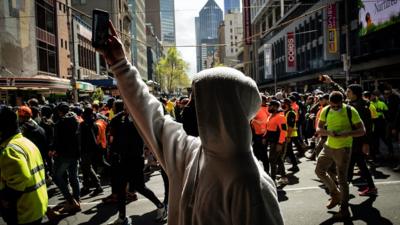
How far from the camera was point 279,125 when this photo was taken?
8.78m

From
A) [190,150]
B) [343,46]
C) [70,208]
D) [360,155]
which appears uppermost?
[343,46]

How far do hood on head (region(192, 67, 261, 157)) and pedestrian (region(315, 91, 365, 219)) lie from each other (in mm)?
5206

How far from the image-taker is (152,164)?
1208cm

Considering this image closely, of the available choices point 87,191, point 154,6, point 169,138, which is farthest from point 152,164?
point 154,6

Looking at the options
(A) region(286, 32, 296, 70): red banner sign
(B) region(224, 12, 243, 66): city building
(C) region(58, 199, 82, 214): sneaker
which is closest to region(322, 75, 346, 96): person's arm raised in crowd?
(C) region(58, 199, 82, 214): sneaker

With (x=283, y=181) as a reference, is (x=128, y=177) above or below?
above

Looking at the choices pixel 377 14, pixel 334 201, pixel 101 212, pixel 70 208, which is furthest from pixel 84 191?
pixel 377 14

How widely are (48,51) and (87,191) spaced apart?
1178 inches

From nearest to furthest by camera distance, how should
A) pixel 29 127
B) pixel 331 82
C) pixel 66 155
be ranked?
pixel 66 155 < pixel 29 127 < pixel 331 82

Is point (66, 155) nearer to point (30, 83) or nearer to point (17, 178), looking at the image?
point (17, 178)

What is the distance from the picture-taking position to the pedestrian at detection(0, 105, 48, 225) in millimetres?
3857

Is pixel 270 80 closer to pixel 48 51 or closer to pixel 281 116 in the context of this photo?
pixel 48 51

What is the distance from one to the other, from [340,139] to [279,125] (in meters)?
2.44

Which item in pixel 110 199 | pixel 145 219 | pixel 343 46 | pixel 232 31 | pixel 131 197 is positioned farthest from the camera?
pixel 232 31
